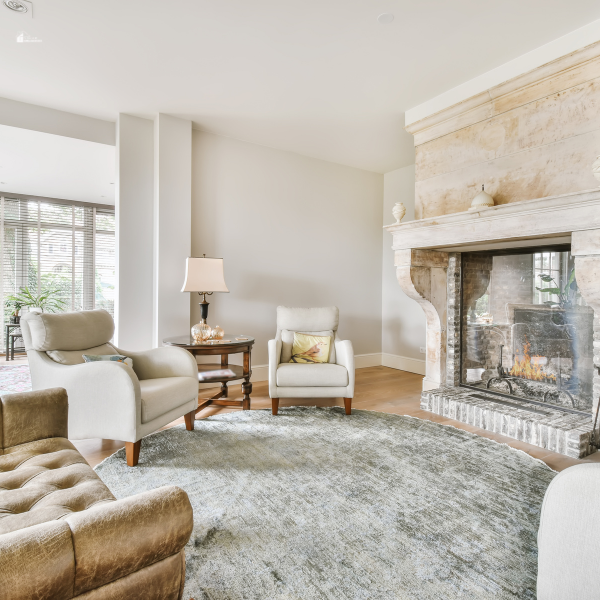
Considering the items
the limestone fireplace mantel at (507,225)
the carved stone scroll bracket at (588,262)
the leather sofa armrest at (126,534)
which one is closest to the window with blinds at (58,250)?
the limestone fireplace mantel at (507,225)

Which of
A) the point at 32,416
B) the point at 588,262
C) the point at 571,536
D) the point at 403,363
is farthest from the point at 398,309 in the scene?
the point at 32,416

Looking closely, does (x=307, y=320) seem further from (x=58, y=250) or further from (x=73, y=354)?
(x=58, y=250)

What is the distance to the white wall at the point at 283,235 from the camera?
4.14 m

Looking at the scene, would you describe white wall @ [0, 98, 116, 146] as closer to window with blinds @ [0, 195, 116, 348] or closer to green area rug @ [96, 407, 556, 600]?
green area rug @ [96, 407, 556, 600]

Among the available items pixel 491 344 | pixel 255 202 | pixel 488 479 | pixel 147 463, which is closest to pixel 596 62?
pixel 491 344

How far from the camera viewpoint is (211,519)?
5.66 feet

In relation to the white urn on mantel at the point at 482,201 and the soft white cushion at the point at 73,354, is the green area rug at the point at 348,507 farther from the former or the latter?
the white urn on mantel at the point at 482,201

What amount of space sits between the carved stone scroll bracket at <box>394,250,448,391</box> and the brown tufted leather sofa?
9.67 feet

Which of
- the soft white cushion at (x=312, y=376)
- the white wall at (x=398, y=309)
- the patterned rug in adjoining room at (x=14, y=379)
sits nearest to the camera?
the soft white cushion at (x=312, y=376)

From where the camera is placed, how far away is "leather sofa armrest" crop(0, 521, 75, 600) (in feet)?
2.26

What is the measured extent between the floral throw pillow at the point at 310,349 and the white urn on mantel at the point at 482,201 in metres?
1.56

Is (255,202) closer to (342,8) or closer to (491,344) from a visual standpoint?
(342,8)

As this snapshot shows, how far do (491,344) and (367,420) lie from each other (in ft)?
4.66

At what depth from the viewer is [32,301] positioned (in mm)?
6023
